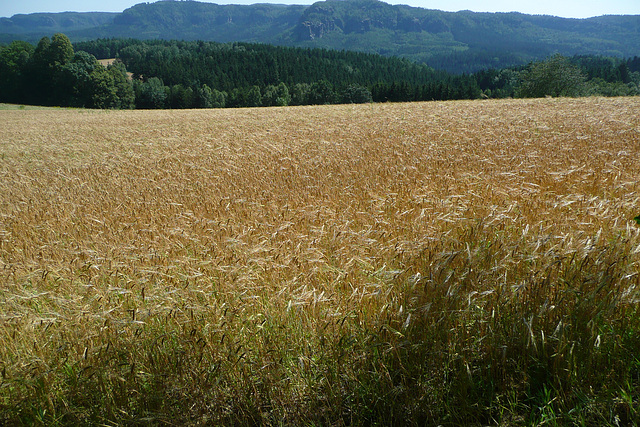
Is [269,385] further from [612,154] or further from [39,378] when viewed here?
[612,154]

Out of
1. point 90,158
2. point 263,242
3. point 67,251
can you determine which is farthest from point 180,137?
point 263,242

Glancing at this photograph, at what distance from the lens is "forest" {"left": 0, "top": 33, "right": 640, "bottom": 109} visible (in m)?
71.0

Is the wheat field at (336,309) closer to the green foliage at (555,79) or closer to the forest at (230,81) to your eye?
the forest at (230,81)

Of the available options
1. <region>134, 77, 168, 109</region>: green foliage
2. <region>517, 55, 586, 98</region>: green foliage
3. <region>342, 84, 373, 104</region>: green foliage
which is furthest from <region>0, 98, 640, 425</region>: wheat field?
<region>134, 77, 168, 109</region>: green foliage

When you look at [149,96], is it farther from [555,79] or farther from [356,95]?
[555,79]

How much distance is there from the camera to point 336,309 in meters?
3.14

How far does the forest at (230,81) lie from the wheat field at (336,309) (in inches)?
2227

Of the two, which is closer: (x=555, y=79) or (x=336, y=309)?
(x=336, y=309)

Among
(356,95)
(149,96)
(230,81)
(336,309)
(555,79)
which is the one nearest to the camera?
(336,309)

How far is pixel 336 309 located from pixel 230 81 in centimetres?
12249

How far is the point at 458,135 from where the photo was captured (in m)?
11.7

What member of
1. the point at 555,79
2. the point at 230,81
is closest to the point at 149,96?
the point at 230,81

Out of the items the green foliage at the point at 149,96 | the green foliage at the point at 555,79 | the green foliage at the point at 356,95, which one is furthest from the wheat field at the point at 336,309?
the green foliage at the point at 149,96

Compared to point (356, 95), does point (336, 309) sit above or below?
below
